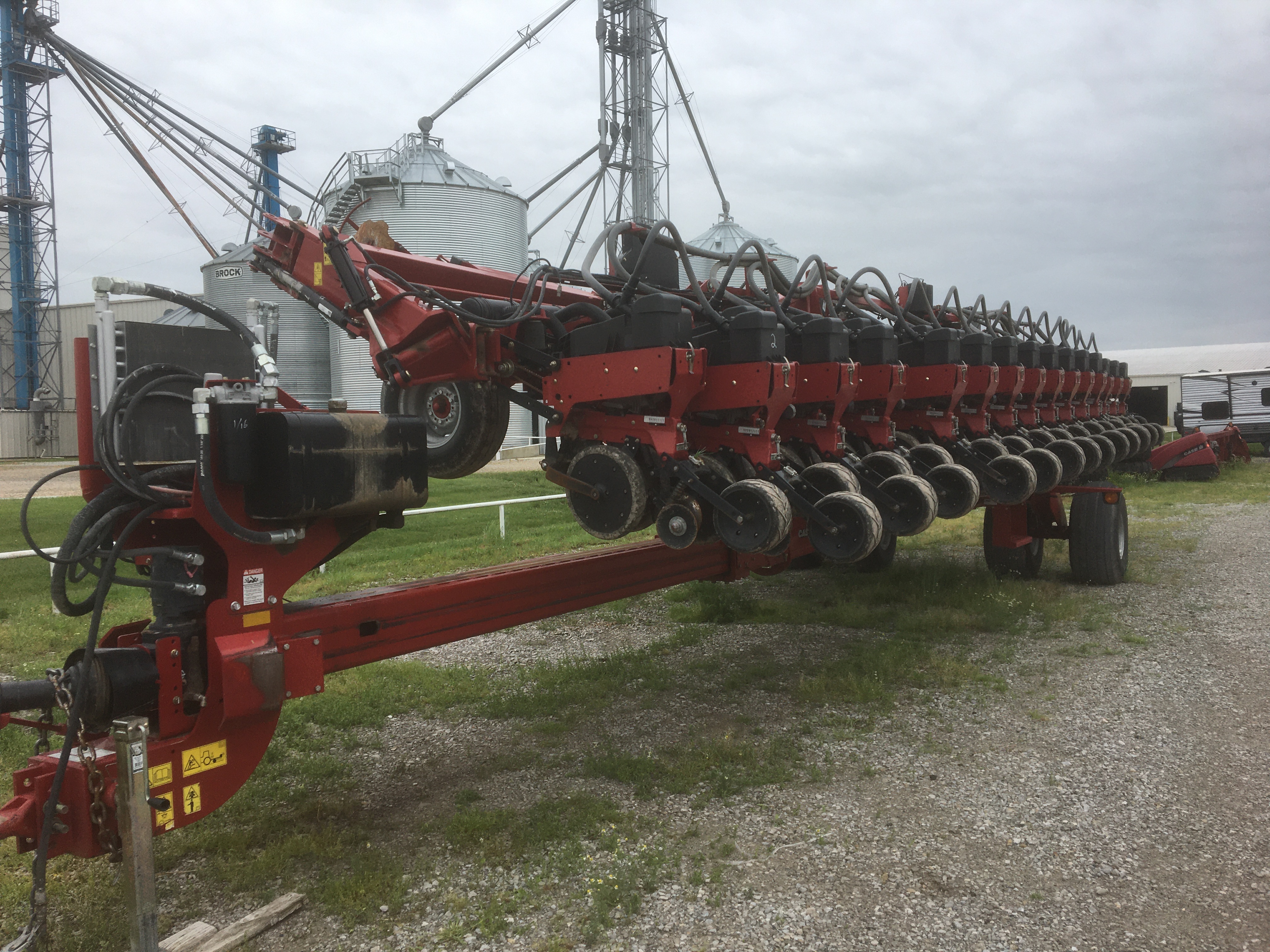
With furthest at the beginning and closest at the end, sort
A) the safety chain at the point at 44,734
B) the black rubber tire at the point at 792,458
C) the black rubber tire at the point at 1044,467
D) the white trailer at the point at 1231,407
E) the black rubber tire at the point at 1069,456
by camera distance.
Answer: the white trailer at the point at 1231,407 < the black rubber tire at the point at 1069,456 < the black rubber tire at the point at 1044,467 < the black rubber tire at the point at 792,458 < the safety chain at the point at 44,734

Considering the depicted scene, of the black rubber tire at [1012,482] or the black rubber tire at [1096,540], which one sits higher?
the black rubber tire at [1012,482]

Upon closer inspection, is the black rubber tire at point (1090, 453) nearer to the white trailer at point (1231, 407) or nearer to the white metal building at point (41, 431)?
the white trailer at point (1231, 407)

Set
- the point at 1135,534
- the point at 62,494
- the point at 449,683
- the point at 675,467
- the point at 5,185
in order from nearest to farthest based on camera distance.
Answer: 1. the point at 675,467
2. the point at 449,683
3. the point at 1135,534
4. the point at 62,494
5. the point at 5,185

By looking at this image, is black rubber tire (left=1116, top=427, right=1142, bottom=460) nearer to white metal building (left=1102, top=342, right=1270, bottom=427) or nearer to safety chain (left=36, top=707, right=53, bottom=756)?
safety chain (left=36, top=707, right=53, bottom=756)

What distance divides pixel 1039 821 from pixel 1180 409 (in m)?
25.4

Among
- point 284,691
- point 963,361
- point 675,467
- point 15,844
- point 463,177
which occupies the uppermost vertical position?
point 463,177

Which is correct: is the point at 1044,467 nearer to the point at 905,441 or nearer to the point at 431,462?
the point at 905,441

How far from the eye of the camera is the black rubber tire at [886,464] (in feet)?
19.5

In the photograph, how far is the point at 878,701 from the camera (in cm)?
562

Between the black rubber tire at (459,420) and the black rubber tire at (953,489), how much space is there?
3.00 meters

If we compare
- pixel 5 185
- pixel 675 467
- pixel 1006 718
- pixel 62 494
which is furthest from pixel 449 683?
pixel 5 185

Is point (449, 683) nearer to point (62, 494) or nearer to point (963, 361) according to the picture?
point (963, 361)

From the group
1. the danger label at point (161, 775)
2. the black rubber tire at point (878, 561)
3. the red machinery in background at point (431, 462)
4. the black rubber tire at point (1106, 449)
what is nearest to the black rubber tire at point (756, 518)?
the red machinery in background at point (431, 462)

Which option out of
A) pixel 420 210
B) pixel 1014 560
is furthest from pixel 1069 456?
pixel 420 210
